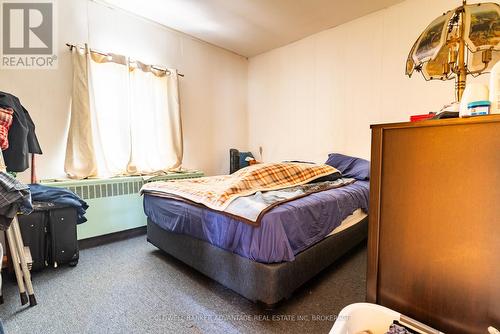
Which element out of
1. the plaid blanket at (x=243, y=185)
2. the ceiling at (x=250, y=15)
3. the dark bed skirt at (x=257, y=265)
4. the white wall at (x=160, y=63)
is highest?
the ceiling at (x=250, y=15)

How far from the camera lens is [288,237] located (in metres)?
1.51

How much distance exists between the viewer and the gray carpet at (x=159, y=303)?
1403 millimetres

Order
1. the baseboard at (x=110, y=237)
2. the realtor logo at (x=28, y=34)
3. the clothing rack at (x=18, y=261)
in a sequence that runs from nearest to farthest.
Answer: the clothing rack at (x=18, y=261)
the realtor logo at (x=28, y=34)
the baseboard at (x=110, y=237)

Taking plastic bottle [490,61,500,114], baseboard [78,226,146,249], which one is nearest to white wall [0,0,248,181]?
baseboard [78,226,146,249]

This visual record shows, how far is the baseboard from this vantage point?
2602 millimetres

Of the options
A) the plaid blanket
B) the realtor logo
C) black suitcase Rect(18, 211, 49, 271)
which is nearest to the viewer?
the plaid blanket

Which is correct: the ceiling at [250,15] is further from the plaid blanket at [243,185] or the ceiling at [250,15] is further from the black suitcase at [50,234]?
the black suitcase at [50,234]

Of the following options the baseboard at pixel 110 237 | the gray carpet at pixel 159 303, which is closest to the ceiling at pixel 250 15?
the baseboard at pixel 110 237

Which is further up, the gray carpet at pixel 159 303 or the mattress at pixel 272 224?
the mattress at pixel 272 224

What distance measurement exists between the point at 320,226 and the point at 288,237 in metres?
0.39

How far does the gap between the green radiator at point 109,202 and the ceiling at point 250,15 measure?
6.81ft

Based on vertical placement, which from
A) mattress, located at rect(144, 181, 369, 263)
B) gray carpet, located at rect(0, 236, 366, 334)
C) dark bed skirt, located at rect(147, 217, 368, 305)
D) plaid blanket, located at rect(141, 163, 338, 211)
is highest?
plaid blanket, located at rect(141, 163, 338, 211)

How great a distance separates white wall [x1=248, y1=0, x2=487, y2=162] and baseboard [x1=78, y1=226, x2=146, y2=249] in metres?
2.40

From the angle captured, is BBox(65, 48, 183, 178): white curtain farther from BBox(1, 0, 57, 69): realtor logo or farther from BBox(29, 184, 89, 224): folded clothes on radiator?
BBox(29, 184, 89, 224): folded clothes on radiator
